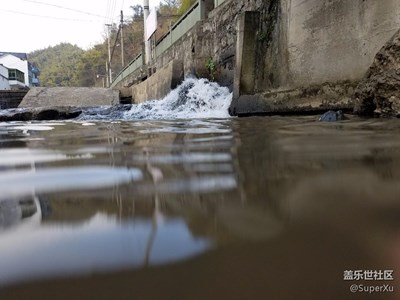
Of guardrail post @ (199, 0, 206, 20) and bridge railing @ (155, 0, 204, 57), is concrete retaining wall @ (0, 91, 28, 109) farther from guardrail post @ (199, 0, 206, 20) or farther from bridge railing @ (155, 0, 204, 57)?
guardrail post @ (199, 0, 206, 20)

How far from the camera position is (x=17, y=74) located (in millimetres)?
47656

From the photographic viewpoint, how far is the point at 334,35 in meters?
4.85

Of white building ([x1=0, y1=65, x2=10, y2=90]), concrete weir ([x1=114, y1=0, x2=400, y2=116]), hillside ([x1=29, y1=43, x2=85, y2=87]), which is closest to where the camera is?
concrete weir ([x1=114, y1=0, x2=400, y2=116])

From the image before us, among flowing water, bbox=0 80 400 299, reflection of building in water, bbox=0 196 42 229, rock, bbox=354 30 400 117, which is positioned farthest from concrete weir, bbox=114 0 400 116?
reflection of building in water, bbox=0 196 42 229

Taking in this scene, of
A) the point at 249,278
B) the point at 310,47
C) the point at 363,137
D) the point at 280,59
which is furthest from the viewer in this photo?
the point at 280,59

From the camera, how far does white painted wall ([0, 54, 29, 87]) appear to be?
54.0 m

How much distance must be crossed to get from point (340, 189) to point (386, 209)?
178 mm

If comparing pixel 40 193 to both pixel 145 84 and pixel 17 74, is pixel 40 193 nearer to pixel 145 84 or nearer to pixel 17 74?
pixel 145 84

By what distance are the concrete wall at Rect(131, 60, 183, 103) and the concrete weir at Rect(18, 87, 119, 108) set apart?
194 cm

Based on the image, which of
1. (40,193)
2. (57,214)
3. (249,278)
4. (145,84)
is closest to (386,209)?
(249,278)

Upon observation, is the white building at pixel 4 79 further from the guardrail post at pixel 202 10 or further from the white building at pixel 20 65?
the guardrail post at pixel 202 10

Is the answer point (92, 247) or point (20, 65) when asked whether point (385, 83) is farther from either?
point (20, 65)

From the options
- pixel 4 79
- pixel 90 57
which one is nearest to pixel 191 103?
pixel 4 79

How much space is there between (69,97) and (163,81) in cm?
507
